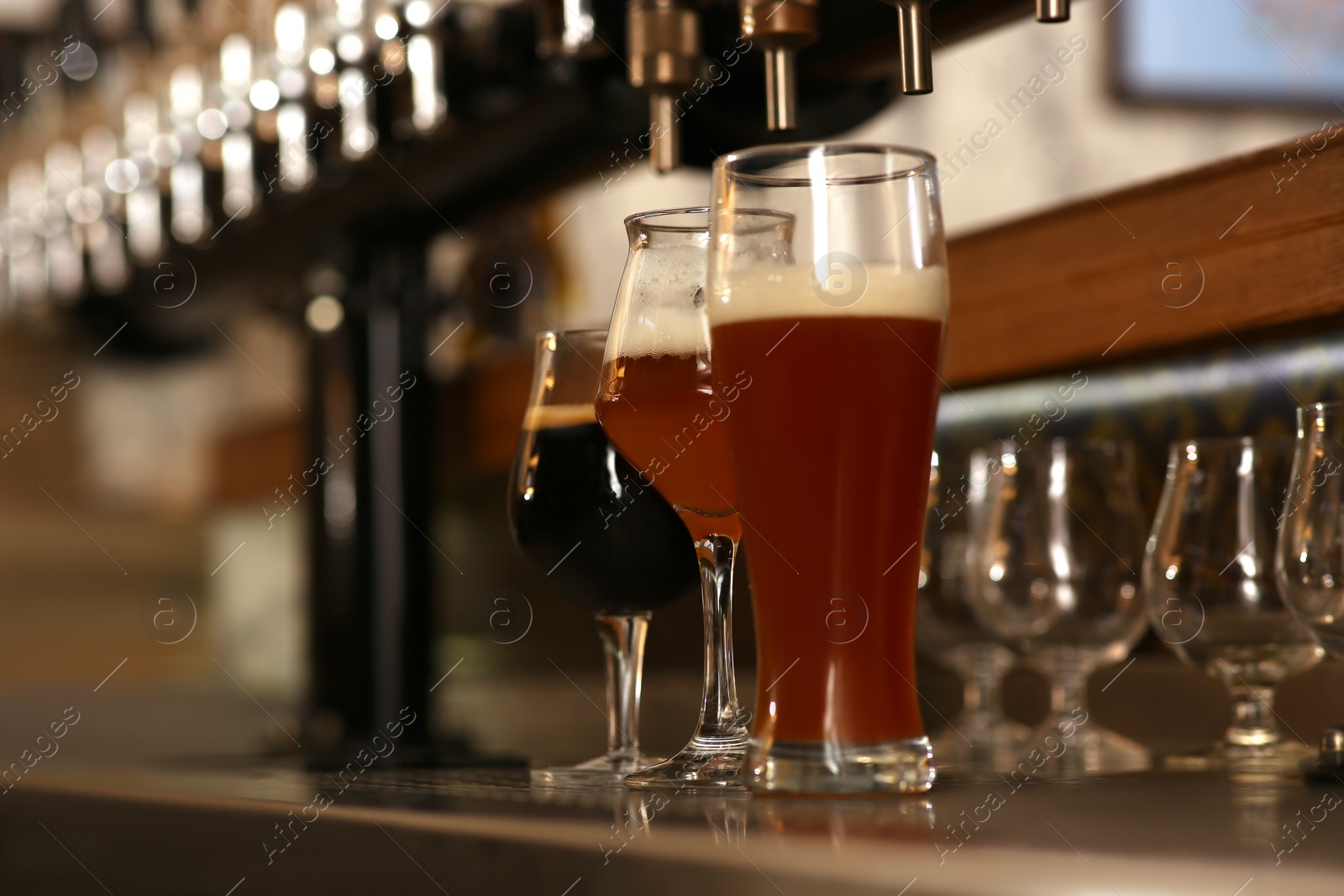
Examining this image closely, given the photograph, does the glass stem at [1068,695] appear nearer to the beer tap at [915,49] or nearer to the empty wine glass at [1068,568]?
the empty wine glass at [1068,568]

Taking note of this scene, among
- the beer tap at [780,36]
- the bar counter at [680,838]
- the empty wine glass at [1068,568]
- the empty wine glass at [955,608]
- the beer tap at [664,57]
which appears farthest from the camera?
the empty wine glass at [955,608]

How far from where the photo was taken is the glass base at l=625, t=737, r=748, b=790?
Answer: 0.72 m

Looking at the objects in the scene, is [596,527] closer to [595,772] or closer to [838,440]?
[595,772]

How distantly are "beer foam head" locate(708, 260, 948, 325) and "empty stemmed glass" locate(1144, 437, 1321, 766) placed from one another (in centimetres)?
34

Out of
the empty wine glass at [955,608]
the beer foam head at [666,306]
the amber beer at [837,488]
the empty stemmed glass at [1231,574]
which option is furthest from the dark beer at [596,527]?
the empty wine glass at [955,608]

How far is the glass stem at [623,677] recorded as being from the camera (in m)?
0.87

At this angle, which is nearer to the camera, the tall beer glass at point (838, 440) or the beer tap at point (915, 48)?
the tall beer glass at point (838, 440)

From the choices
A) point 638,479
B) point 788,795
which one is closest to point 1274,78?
point 638,479

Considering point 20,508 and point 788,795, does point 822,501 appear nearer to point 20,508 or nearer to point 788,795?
point 788,795

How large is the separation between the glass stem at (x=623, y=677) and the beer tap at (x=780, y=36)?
0.31m

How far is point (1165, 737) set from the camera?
4.26 feet

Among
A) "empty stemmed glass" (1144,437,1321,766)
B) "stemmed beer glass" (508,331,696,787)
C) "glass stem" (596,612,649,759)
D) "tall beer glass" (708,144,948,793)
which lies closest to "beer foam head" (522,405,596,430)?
"stemmed beer glass" (508,331,696,787)

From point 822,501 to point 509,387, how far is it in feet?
4.50

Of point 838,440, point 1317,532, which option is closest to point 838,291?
point 838,440
